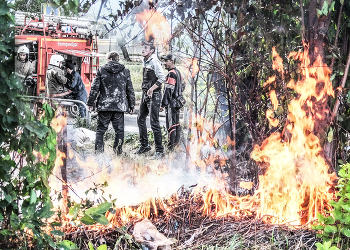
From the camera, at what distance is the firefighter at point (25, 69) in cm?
392

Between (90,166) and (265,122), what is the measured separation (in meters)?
2.16

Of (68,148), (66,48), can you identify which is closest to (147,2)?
(66,48)

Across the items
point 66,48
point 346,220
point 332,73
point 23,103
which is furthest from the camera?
point 332,73

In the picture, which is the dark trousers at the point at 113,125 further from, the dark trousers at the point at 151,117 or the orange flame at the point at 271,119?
the orange flame at the point at 271,119

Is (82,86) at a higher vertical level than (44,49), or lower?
lower

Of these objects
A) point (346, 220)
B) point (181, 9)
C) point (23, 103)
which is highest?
point (181, 9)

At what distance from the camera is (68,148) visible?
423 centimetres

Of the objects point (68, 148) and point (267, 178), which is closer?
point (68, 148)

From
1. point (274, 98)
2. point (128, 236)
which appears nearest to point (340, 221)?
point (274, 98)

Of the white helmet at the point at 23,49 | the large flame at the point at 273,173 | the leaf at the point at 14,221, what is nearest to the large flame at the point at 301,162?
the large flame at the point at 273,173

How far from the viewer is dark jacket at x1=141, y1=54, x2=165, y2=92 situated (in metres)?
4.43

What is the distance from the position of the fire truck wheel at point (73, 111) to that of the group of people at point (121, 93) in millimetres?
46

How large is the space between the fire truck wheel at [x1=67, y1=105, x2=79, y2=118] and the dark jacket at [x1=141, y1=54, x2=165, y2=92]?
75cm

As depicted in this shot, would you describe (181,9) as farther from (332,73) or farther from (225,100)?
(332,73)
